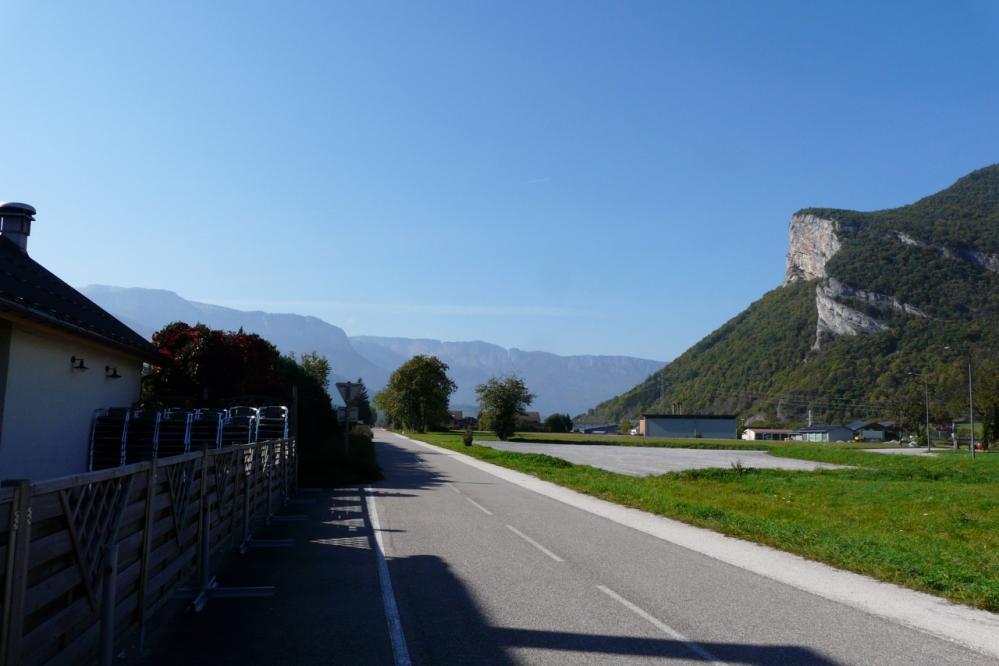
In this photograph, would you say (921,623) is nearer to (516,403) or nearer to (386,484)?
(386,484)

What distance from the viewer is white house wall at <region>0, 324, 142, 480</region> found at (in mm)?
12188

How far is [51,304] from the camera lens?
13391mm

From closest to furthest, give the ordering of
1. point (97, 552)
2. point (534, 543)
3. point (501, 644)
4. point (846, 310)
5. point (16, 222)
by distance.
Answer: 1. point (97, 552)
2. point (501, 644)
3. point (534, 543)
4. point (16, 222)
5. point (846, 310)

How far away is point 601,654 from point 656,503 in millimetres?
13144

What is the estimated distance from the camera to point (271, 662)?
21.1ft

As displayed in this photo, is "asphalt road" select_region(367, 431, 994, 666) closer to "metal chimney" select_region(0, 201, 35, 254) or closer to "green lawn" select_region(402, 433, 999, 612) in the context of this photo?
"green lawn" select_region(402, 433, 999, 612)

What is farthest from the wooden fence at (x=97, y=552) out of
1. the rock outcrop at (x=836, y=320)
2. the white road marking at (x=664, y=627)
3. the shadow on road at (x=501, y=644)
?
the rock outcrop at (x=836, y=320)

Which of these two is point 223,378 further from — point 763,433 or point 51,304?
point 763,433

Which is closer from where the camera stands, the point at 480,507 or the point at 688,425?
the point at 480,507

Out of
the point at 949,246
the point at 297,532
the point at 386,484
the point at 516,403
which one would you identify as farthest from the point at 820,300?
the point at 297,532

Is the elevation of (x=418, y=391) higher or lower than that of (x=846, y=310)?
lower

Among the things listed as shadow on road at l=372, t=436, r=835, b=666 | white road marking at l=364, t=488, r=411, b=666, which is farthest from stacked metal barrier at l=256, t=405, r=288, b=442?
shadow on road at l=372, t=436, r=835, b=666

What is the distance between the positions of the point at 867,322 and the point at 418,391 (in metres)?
76.9

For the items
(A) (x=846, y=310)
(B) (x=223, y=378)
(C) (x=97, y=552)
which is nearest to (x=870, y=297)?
(A) (x=846, y=310)
